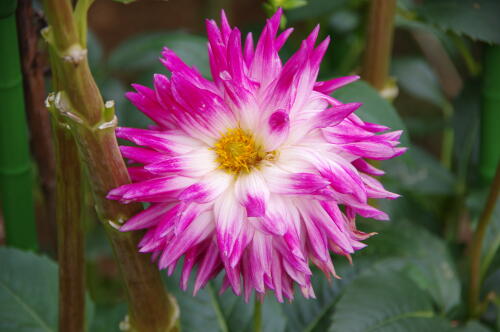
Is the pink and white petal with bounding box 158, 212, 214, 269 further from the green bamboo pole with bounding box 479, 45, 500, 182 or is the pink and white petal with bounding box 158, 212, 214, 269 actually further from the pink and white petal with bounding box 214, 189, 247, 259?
the green bamboo pole with bounding box 479, 45, 500, 182

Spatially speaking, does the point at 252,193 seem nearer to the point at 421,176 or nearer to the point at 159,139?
the point at 159,139

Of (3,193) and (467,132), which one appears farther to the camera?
(467,132)

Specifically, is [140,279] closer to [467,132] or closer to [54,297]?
[54,297]

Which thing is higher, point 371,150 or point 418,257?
point 371,150

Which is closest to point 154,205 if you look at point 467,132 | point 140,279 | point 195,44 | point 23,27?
point 140,279

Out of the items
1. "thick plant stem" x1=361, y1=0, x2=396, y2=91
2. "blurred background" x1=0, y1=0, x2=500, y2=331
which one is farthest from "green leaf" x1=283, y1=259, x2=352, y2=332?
"thick plant stem" x1=361, y1=0, x2=396, y2=91

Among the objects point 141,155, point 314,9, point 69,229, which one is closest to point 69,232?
point 69,229
